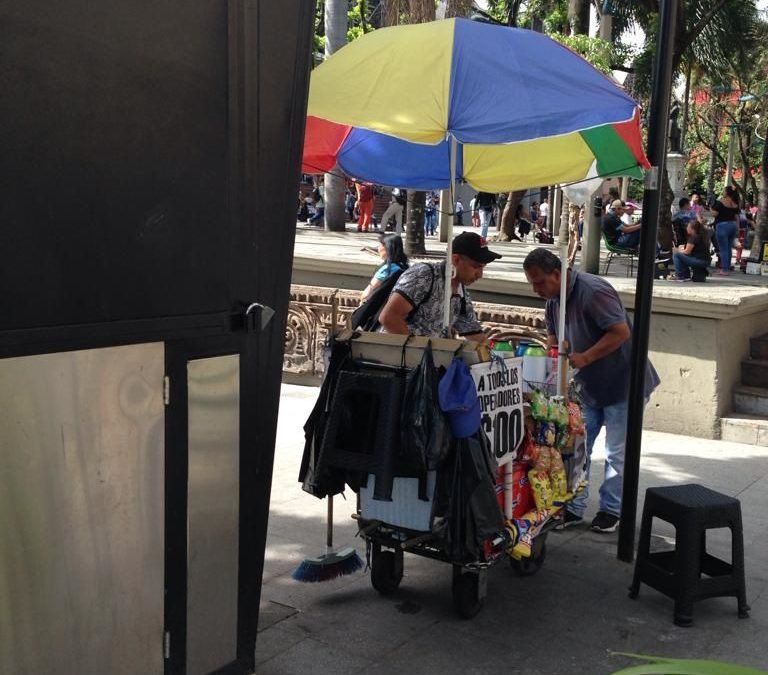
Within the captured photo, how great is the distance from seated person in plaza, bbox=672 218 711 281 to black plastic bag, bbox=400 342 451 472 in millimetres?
7837

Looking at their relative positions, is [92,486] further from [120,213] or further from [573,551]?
[573,551]

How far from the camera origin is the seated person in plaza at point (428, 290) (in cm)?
505

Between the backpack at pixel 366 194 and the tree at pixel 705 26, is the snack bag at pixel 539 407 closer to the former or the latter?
the tree at pixel 705 26

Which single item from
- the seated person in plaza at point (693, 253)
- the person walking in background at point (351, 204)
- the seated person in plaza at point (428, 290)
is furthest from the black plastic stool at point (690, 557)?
the person walking in background at point (351, 204)

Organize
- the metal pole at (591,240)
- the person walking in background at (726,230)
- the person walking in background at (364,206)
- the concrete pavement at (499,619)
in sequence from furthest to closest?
the person walking in background at (364,206) < the person walking in background at (726,230) < the metal pole at (591,240) < the concrete pavement at (499,619)

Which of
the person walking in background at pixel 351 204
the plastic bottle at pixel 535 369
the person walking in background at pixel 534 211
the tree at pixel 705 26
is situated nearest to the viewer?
the plastic bottle at pixel 535 369

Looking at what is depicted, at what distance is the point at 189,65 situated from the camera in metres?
3.17

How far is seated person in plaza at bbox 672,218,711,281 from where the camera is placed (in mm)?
11211

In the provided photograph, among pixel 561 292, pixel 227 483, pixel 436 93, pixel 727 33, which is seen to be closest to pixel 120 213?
pixel 227 483

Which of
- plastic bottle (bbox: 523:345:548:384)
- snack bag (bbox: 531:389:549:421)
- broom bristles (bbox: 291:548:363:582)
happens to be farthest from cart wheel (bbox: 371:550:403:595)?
plastic bottle (bbox: 523:345:548:384)

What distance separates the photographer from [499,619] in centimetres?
466

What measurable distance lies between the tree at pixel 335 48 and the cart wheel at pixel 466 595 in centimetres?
311

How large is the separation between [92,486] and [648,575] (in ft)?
10.0

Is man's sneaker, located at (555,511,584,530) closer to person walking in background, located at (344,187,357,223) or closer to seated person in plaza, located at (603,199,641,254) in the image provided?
seated person in plaza, located at (603,199,641,254)
